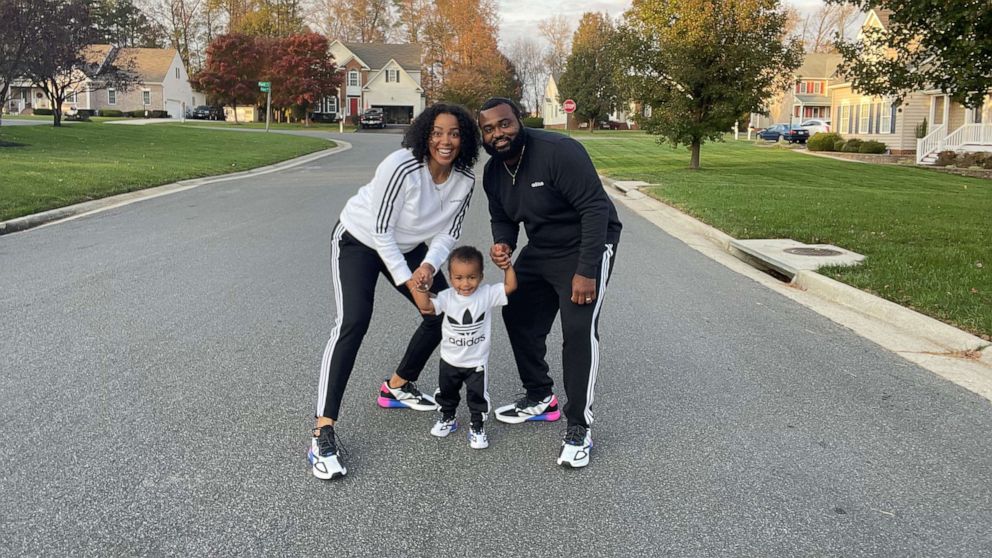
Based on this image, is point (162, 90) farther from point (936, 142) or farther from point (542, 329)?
point (542, 329)

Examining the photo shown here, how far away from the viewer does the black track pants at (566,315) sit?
3842 mm

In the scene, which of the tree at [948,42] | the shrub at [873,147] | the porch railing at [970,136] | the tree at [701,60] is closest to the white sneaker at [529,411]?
the tree at [948,42]

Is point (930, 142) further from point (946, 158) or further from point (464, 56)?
point (464, 56)

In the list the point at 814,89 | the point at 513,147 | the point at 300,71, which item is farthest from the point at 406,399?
the point at 814,89

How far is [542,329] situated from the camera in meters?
4.30

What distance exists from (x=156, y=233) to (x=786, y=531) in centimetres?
976

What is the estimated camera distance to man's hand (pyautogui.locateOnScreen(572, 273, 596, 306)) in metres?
3.68

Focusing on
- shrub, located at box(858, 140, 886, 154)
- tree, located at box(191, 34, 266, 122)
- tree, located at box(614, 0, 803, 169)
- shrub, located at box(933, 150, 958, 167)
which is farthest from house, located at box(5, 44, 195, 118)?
shrub, located at box(933, 150, 958, 167)

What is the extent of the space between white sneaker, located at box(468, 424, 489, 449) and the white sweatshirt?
844 millimetres

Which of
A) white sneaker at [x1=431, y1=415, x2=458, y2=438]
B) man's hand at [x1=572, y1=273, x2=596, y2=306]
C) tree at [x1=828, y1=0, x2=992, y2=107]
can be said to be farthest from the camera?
tree at [x1=828, y1=0, x2=992, y2=107]

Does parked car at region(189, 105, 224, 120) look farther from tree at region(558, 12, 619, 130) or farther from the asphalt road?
the asphalt road

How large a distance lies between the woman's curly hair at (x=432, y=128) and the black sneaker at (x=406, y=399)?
1.37 metres

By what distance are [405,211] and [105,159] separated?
2040 cm

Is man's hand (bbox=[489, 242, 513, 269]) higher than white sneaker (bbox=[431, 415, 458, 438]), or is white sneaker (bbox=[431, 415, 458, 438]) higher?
man's hand (bbox=[489, 242, 513, 269])
